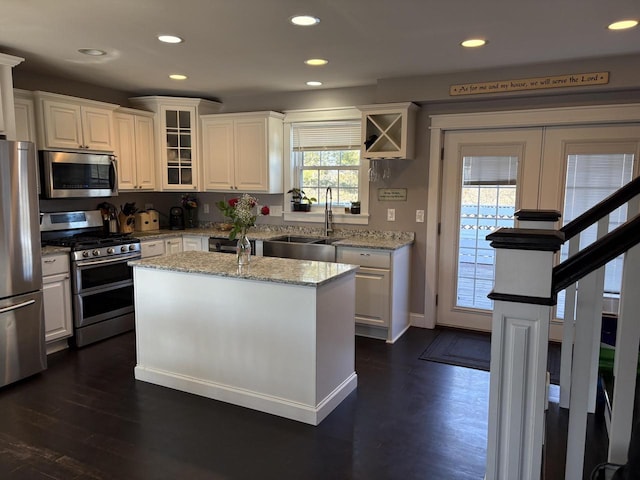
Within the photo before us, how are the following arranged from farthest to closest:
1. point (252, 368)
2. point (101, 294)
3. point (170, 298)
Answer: point (101, 294), point (170, 298), point (252, 368)

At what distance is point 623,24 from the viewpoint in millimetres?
2912

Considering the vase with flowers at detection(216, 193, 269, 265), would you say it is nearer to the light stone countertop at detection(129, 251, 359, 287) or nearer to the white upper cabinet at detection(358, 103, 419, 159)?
the light stone countertop at detection(129, 251, 359, 287)

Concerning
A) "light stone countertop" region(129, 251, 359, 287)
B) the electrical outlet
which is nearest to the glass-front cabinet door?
"light stone countertop" region(129, 251, 359, 287)

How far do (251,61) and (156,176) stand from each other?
2179mm

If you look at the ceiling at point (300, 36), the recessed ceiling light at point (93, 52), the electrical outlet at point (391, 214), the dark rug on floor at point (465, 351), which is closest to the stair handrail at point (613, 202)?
the ceiling at point (300, 36)

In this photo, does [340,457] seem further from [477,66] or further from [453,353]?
[477,66]

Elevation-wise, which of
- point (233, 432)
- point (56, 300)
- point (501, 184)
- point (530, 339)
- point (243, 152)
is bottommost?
point (233, 432)

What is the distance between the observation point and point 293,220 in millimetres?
5422

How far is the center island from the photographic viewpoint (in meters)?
2.88

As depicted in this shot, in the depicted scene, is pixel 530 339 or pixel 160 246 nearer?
pixel 530 339

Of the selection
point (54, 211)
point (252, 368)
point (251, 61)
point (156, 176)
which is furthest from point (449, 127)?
A: point (54, 211)

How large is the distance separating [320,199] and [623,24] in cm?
324

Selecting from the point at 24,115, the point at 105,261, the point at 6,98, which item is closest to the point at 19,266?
the point at 105,261

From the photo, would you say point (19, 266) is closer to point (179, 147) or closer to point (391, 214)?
point (179, 147)
